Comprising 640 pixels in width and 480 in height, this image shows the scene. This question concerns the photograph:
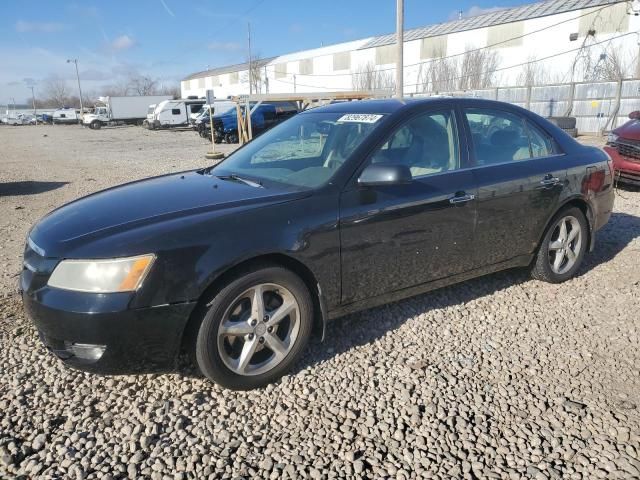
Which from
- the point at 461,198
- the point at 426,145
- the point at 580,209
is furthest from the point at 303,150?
the point at 580,209

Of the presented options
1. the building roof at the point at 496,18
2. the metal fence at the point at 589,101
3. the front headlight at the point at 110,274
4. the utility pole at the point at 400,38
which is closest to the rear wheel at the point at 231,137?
the utility pole at the point at 400,38

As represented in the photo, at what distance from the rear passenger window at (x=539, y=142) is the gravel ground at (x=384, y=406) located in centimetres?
120

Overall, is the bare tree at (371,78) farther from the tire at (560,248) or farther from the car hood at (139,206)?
the car hood at (139,206)

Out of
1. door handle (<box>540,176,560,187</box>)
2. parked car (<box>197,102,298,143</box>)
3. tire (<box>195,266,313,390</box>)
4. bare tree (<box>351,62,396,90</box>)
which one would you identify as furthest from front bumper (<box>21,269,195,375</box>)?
bare tree (<box>351,62,396,90</box>)

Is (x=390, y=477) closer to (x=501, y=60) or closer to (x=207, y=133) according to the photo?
(x=207, y=133)

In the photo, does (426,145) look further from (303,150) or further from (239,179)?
(239,179)

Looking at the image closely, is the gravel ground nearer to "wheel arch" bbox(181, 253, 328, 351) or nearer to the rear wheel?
"wheel arch" bbox(181, 253, 328, 351)

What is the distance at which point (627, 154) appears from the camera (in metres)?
7.46

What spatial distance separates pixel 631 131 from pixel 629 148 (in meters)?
0.34

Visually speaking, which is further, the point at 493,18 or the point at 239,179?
the point at 493,18

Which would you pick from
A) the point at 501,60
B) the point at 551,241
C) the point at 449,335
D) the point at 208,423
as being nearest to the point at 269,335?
the point at 208,423

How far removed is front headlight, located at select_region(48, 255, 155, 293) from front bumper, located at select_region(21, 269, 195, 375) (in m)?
0.03

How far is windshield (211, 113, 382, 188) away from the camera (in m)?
3.18

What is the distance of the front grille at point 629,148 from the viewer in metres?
7.32
